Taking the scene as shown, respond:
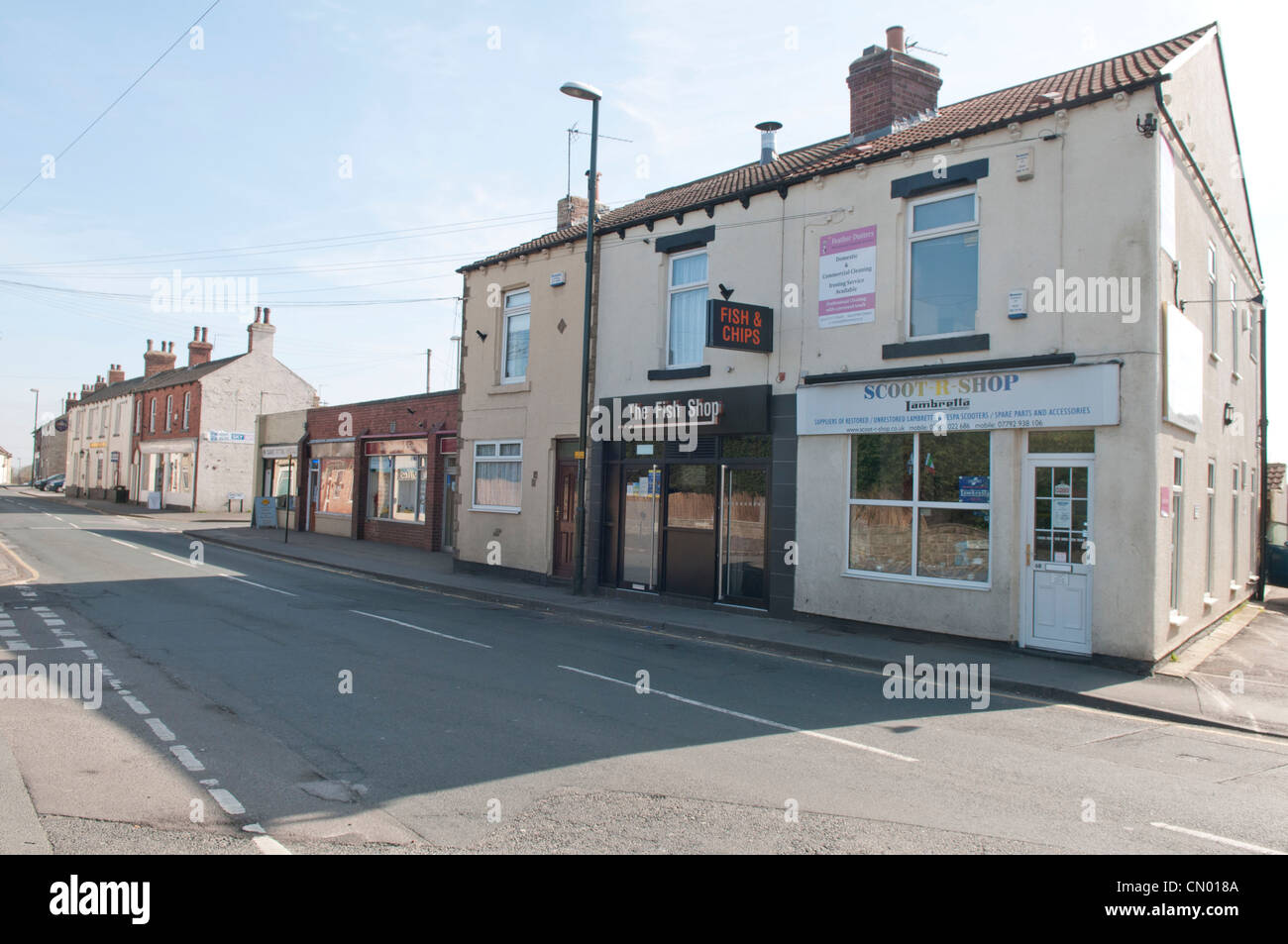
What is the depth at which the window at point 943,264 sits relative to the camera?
12008mm

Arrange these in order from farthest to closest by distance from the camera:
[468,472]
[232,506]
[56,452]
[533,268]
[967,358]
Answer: [56,452] < [232,506] < [468,472] < [533,268] < [967,358]

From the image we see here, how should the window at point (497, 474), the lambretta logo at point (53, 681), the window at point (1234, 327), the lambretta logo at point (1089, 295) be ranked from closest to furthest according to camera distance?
the lambretta logo at point (53, 681)
the lambretta logo at point (1089, 295)
the window at point (1234, 327)
the window at point (497, 474)

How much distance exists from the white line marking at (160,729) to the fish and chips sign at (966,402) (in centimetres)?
934

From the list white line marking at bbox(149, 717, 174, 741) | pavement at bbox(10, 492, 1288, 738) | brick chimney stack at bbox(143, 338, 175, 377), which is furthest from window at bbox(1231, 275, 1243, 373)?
brick chimney stack at bbox(143, 338, 175, 377)

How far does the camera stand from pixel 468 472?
2092 centimetres

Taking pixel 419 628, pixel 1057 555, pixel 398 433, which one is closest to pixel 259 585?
pixel 419 628

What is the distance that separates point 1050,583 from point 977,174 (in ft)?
17.6

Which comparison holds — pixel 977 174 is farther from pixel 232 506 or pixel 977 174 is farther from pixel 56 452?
pixel 56 452

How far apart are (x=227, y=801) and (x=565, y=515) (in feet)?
42.3

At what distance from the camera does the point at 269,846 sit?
4734 millimetres

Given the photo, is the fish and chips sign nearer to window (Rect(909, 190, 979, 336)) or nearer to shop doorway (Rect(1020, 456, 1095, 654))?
shop doorway (Rect(1020, 456, 1095, 654))

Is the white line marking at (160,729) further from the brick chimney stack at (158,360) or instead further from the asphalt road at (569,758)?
the brick chimney stack at (158,360)

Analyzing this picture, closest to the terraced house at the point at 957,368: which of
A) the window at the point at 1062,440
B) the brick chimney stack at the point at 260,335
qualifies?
the window at the point at 1062,440

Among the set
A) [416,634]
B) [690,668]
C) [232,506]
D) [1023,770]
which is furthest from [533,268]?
[232,506]
